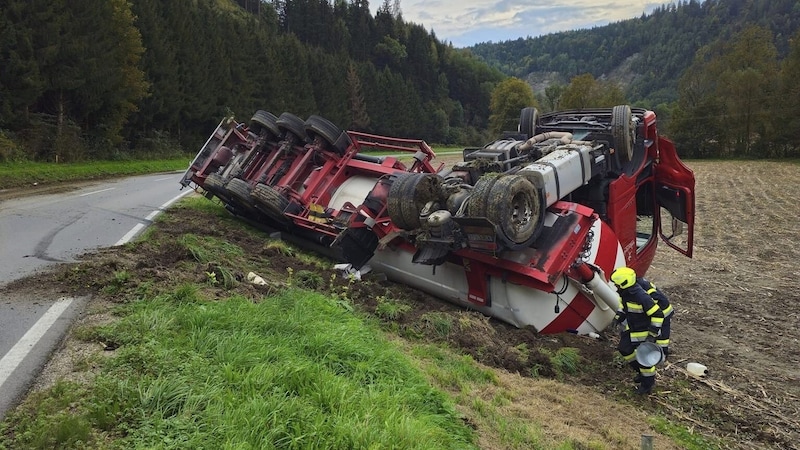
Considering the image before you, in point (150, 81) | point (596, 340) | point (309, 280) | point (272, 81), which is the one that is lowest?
point (596, 340)

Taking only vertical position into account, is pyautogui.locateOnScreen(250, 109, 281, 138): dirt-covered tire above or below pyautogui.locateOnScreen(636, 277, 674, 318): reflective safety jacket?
above

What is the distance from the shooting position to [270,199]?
6918 millimetres

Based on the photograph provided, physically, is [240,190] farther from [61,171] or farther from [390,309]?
[61,171]

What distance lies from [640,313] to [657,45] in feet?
561

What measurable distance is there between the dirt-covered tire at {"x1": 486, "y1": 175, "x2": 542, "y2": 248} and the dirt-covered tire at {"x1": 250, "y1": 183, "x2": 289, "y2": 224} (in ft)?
10.0

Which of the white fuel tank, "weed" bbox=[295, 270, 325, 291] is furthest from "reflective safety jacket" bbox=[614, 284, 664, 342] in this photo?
Result: "weed" bbox=[295, 270, 325, 291]

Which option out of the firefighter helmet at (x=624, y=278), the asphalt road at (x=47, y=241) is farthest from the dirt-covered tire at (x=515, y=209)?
the asphalt road at (x=47, y=241)

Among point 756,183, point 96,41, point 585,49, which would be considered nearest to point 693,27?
point 585,49

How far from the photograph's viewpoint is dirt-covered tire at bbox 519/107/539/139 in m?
7.69

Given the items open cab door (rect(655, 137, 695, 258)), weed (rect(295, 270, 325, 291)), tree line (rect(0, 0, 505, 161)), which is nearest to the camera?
weed (rect(295, 270, 325, 291))

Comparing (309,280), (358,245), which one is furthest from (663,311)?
(309,280)

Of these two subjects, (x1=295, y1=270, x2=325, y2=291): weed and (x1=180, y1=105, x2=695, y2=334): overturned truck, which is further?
(x1=295, y1=270, x2=325, y2=291): weed

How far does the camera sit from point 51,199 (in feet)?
31.6

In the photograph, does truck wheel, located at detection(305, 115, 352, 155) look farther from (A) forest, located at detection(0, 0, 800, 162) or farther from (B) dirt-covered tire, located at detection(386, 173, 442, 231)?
(A) forest, located at detection(0, 0, 800, 162)
